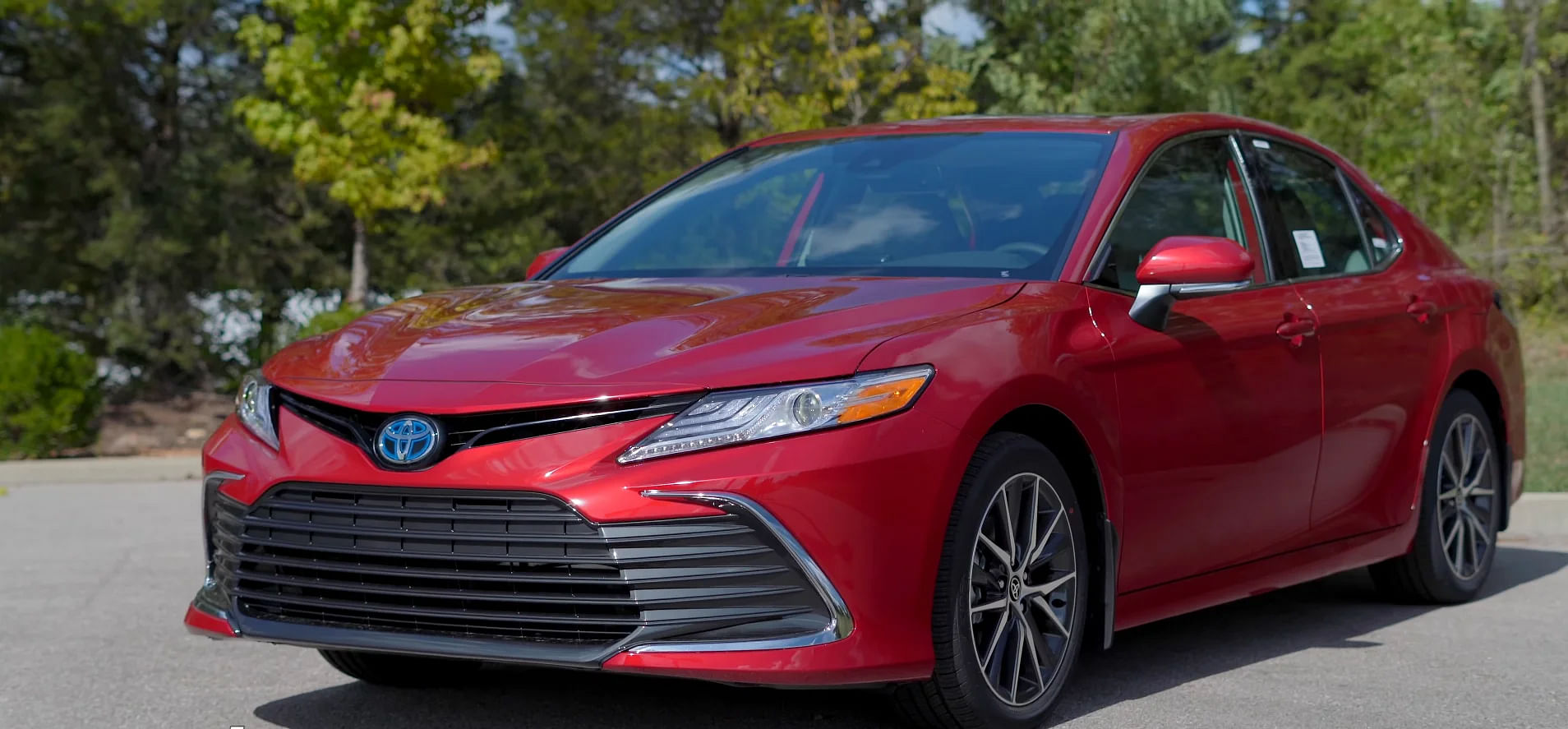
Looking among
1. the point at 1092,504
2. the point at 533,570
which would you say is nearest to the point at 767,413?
the point at 533,570

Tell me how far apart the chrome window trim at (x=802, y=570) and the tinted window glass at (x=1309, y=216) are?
8.28ft

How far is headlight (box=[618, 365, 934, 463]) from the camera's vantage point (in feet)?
12.0

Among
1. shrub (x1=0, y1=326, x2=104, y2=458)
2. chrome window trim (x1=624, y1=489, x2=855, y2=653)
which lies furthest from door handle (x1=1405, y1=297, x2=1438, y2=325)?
shrub (x1=0, y1=326, x2=104, y2=458)

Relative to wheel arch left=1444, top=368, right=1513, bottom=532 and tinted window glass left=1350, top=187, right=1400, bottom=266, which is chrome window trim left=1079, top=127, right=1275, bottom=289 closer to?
tinted window glass left=1350, top=187, right=1400, bottom=266

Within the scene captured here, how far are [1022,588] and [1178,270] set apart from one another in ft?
3.07

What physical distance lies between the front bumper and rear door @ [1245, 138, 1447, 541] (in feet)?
6.89

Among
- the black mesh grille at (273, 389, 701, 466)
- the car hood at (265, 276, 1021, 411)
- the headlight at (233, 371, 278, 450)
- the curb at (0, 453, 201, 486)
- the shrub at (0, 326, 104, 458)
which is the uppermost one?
the car hood at (265, 276, 1021, 411)

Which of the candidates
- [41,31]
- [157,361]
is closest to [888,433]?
[157,361]

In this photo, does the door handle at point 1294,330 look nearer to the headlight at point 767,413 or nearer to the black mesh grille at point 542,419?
the headlight at point 767,413

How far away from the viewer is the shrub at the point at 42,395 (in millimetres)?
13688

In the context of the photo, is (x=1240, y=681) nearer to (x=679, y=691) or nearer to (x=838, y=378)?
(x=679, y=691)

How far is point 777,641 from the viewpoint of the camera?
3.72m

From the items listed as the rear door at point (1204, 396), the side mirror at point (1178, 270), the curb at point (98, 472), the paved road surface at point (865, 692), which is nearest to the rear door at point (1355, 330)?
the rear door at point (1204, 396)

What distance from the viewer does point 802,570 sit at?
3.70 m
